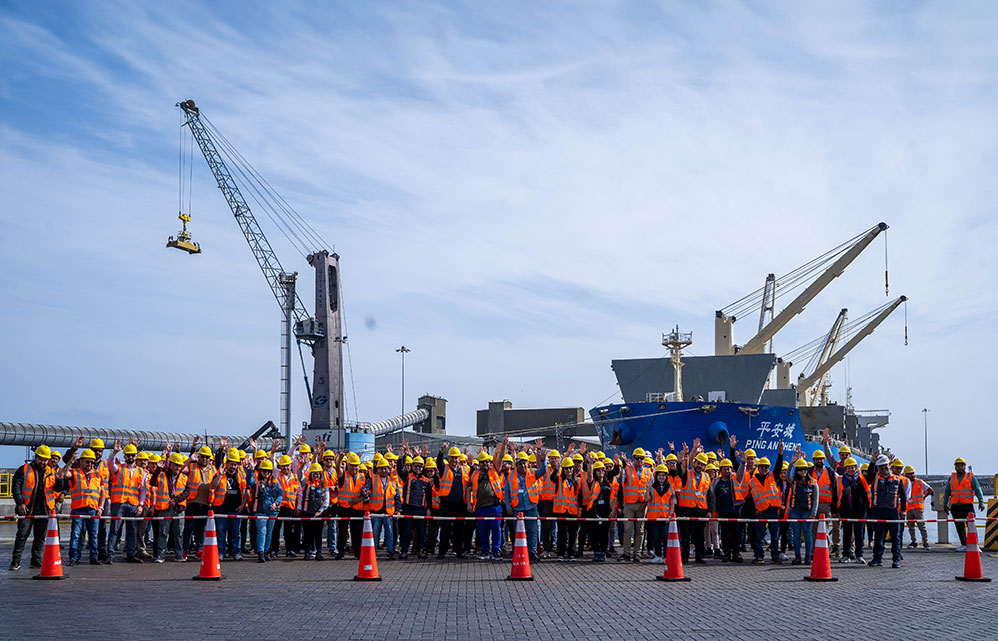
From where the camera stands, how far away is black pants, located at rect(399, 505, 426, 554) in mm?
18312

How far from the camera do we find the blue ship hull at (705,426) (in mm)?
36969

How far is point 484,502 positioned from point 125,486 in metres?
5.91

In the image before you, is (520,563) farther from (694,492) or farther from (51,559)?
(51,559)

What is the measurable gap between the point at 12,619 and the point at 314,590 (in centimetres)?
382

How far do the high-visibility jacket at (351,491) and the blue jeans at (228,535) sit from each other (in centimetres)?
181

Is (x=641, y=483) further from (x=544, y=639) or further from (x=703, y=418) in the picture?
(x=703, y=418)

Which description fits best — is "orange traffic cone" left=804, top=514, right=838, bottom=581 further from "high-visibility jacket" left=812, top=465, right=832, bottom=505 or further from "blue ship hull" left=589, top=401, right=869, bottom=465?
"blue ship hull" left=589, top=401, right=869, bottom=465

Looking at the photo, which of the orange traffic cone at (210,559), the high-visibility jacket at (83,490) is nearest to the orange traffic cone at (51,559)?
the orange traffic cone at (210,559)

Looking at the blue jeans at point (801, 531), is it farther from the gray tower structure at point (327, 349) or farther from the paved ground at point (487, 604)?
the gray tower structure at point (327, 349)

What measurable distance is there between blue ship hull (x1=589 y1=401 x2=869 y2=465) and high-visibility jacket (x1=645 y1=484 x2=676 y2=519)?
19491mm

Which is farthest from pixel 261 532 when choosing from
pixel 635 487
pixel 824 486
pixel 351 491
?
pixel 824 486

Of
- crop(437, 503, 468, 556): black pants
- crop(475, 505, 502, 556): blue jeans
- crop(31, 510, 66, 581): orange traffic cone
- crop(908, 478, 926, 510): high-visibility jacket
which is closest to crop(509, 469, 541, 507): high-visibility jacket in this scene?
crop(475, 505, 502, 556): blue jeans

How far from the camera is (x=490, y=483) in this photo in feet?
58.4

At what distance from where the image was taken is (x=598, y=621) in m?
10.0
